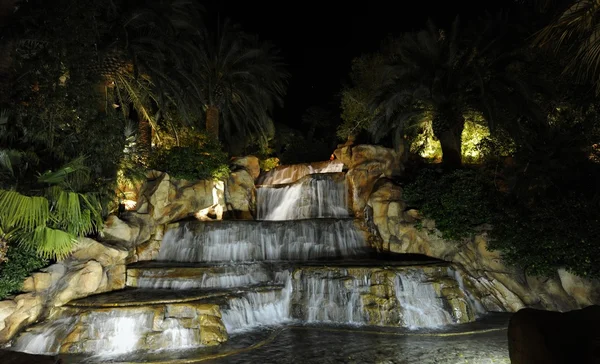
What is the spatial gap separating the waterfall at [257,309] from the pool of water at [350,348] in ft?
1.58

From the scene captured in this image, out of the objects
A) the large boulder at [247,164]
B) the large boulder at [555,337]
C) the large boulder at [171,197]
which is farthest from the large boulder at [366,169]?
the large boulder at [555,337]

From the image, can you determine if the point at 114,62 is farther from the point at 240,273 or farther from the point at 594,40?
the point at 594,40

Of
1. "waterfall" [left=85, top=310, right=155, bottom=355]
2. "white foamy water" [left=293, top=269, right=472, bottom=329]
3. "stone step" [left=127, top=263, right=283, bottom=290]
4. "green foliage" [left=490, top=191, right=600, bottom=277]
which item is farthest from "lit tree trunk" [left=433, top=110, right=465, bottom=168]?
"waterfall" [left=85, top=310, right=155, bottom=355]

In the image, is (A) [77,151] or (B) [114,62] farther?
(B) [114,62]

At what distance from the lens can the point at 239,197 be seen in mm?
19078

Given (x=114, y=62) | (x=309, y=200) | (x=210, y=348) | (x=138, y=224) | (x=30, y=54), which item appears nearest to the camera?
(x=210, y=348)

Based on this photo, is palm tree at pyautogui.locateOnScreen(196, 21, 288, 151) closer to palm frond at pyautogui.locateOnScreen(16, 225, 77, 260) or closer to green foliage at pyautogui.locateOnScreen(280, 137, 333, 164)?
green foliage at pyautogui.locateOnScreen(280, 137, 333, 164)

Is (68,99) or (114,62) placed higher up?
(114,62)

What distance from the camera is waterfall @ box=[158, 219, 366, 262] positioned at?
14039 mm

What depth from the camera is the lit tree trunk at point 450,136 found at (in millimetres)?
16203

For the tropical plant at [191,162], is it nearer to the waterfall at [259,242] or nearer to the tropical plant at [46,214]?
the waterfall at [259,242]

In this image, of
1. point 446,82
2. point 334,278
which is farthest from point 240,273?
point 446,82

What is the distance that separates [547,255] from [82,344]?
11537 millimetres

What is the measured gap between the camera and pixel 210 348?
846 centimetres
